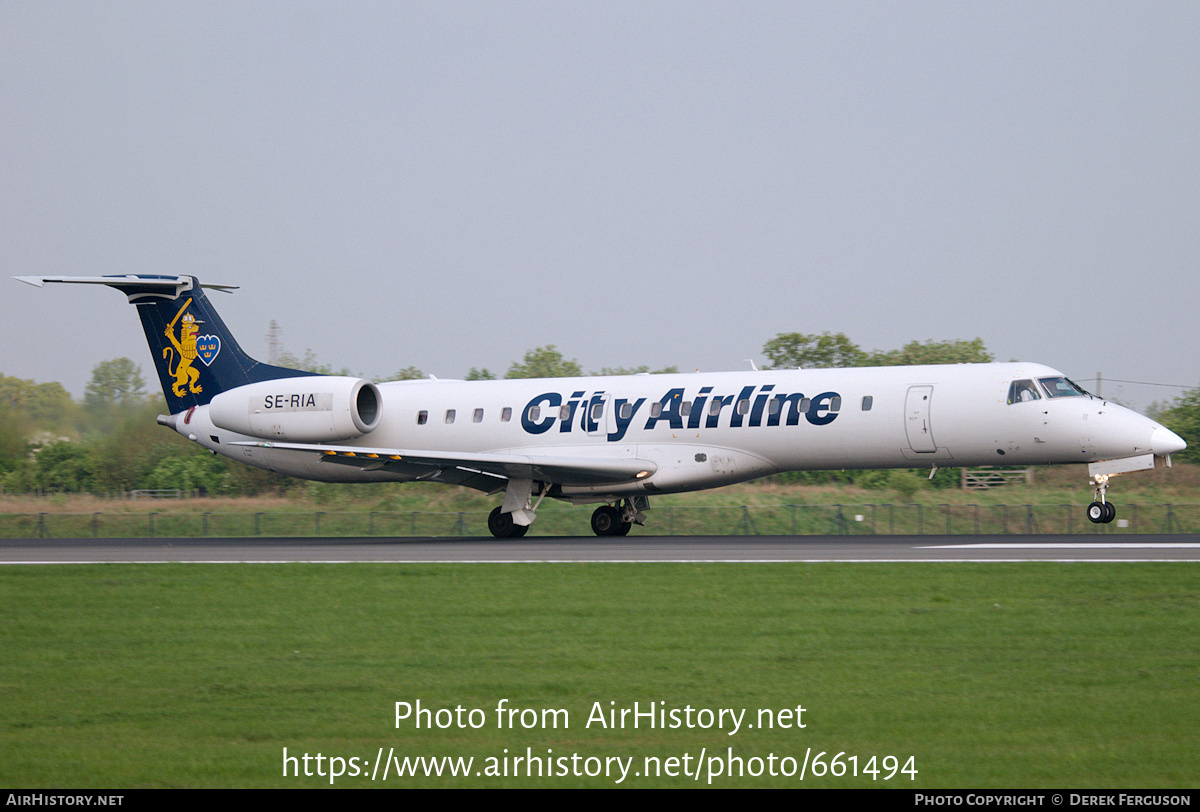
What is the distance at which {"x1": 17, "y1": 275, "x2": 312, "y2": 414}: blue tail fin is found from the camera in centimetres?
3409

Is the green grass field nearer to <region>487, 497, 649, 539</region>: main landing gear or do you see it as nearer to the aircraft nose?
the aircraft nose

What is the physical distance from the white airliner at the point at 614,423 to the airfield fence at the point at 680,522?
1974 mm

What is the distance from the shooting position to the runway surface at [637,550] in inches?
795

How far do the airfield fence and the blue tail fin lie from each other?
12.9ft

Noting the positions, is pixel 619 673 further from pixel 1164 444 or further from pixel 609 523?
pixel 609 523

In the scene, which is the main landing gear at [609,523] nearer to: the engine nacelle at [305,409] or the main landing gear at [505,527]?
the main landing gear at [505,527]

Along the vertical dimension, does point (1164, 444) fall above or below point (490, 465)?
above

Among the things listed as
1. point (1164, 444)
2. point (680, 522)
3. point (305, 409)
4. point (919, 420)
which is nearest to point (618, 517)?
point (680, 522)

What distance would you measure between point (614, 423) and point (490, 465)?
3221 millimetres

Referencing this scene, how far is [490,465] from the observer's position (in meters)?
28.5

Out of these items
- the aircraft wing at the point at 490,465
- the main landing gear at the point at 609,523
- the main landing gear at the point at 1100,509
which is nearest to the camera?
the main landing gear at the point at 1100,509

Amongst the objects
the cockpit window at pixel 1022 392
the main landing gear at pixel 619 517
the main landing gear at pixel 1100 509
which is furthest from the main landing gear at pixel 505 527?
the main landing gear at pixel 1100 509
